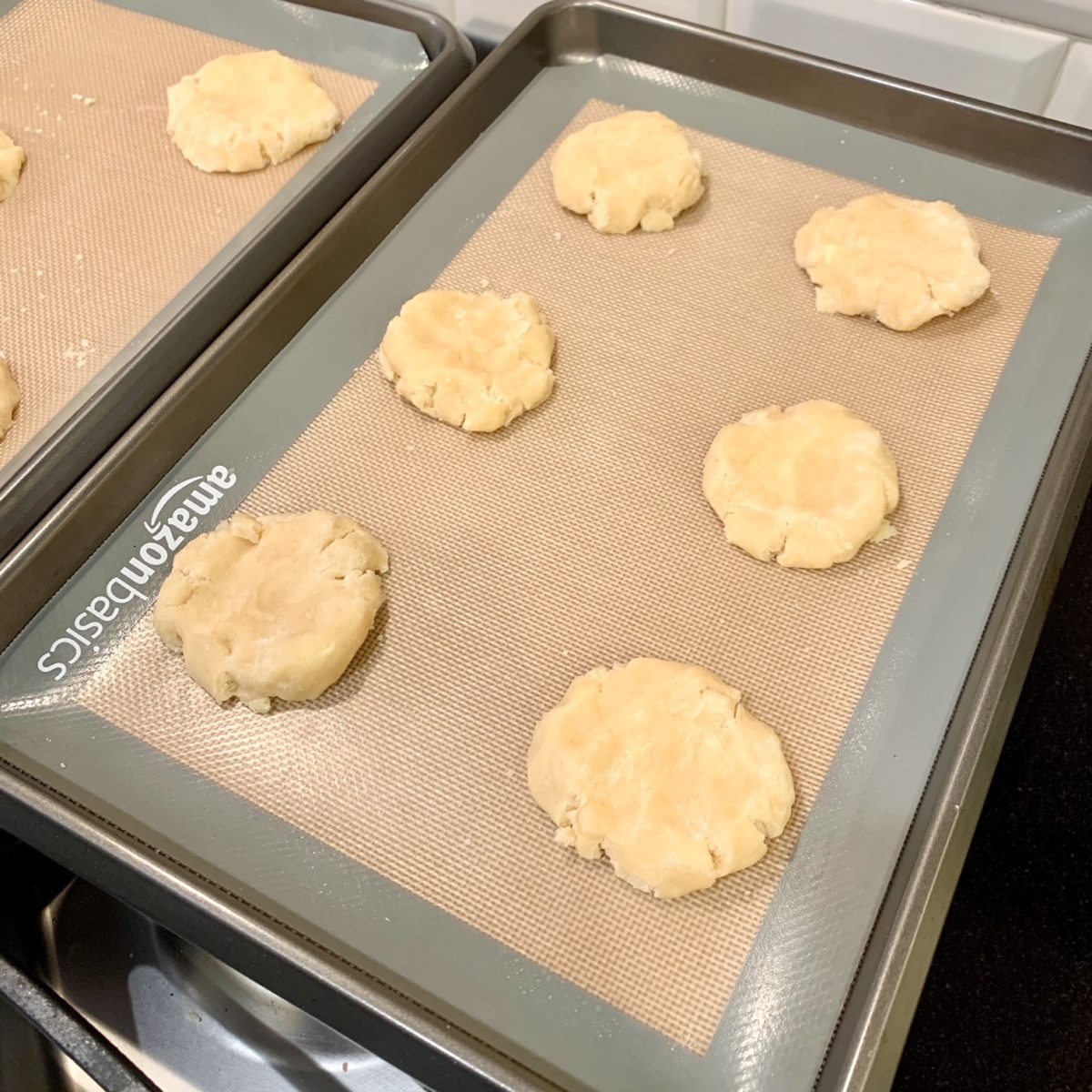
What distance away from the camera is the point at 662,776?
0.84 metres

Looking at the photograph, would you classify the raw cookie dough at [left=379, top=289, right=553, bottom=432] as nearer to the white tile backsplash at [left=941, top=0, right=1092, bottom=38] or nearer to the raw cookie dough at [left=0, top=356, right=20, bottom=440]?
the raw cookie dough at [left=0, top=356, right=20, bottom=440]

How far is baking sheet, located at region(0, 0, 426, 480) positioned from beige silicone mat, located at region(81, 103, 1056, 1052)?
0.89 ft

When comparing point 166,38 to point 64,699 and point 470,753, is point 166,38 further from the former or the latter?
point 470,753

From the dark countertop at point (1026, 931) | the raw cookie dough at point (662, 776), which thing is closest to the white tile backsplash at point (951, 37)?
the dark countertop at point (1026, 931)

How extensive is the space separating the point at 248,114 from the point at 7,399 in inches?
18.6

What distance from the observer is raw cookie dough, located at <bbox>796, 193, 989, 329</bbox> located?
3.54 feet

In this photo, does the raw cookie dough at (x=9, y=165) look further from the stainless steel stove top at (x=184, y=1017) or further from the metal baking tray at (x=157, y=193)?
the stainless steel stove top at (x=184, y=1017)

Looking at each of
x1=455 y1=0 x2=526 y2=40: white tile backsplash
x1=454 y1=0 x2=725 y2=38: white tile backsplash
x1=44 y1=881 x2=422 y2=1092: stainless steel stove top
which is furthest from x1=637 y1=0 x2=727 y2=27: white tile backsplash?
x1=44 y1=881 x2=422 y2=1092: stainless steel stove top

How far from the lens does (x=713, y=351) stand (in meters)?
1.11

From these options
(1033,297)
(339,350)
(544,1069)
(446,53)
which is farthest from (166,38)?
(544,1069)

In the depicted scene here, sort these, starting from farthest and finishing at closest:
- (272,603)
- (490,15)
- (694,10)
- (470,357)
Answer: (490,15)
(694,10)
(470,357)
(272,603)

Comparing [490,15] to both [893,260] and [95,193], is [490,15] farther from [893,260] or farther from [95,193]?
[893,260]

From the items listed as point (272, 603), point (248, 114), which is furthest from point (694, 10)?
point (272, 603)

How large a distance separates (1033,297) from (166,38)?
3.92 ft
